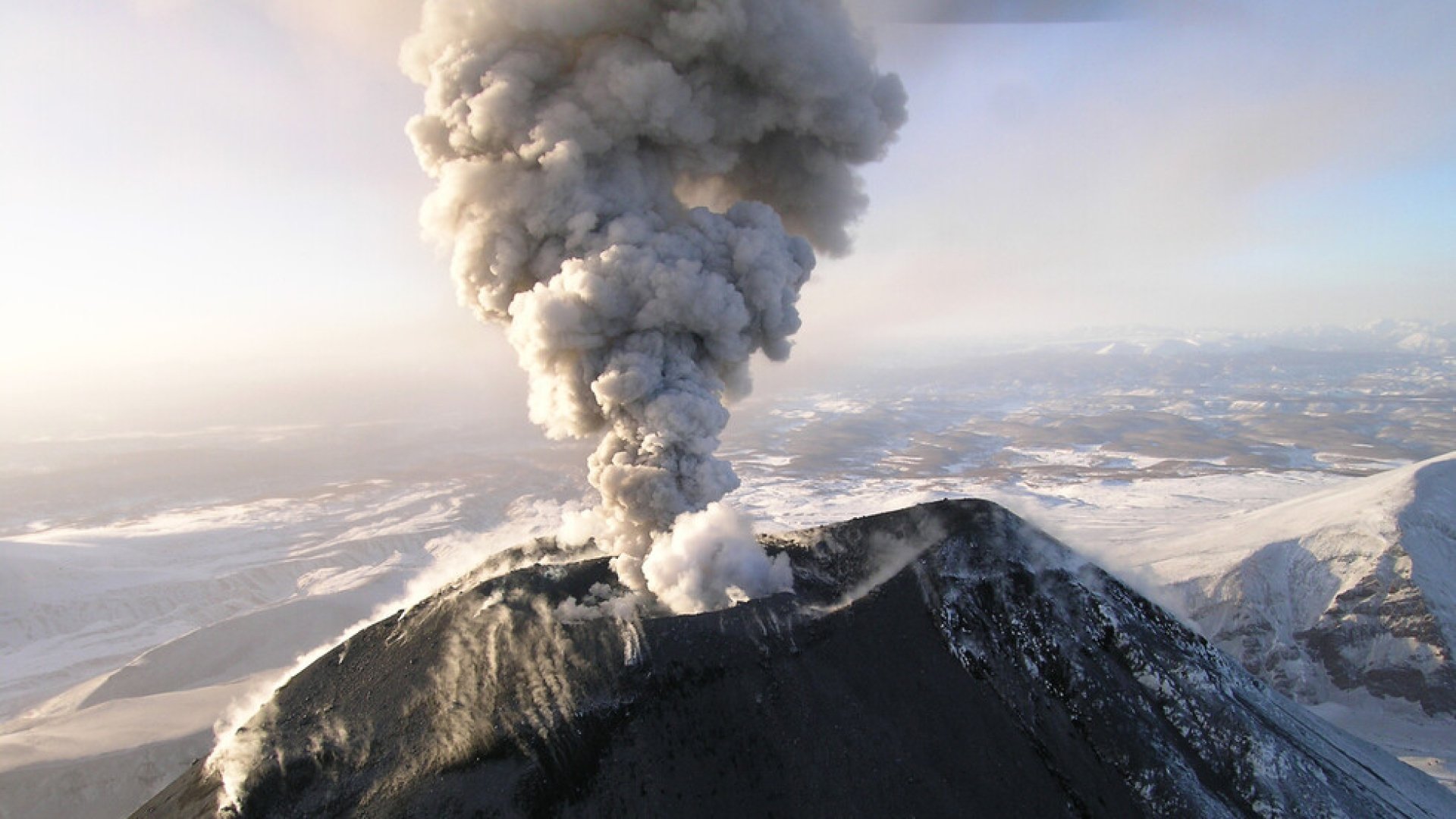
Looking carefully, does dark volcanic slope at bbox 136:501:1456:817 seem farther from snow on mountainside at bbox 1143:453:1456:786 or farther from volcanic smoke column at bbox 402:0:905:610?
snow on mountainside at bbox 1143:453:1456:786

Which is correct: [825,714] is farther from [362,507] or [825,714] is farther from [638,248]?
[362,507]

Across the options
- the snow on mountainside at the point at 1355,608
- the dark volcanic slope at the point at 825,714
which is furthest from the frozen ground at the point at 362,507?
the dark volcanic slope at the point at 825,714

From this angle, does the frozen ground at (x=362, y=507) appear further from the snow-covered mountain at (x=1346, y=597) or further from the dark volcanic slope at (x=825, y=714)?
the dark volcanic slope at (x=825, y=714)

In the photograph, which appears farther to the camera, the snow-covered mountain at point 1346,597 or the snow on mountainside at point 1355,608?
the snow-covered mountain at point 1346,597

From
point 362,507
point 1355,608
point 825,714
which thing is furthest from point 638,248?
point 362,507

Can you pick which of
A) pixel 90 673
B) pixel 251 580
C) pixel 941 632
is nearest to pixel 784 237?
pixel 941 632

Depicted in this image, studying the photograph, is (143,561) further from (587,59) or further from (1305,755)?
(1305,755)
